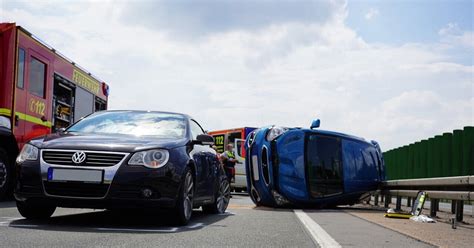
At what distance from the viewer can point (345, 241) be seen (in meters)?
6.23

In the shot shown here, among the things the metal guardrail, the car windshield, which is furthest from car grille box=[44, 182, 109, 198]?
the metal guardrail

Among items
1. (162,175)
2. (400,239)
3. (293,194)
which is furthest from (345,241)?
(293,194)

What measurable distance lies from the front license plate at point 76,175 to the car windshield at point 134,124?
1.18 meters

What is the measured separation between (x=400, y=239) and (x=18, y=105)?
7.04 meters

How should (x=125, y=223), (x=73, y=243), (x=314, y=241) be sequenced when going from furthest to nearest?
(x=125, y=223), (x=314, y=241), (x=73, y=243)

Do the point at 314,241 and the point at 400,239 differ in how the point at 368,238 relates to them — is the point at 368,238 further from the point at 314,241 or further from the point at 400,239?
the point at 314,241

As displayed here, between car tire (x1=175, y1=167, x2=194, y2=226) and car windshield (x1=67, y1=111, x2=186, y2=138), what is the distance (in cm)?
65

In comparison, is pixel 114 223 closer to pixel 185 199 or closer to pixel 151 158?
pixel 185 199

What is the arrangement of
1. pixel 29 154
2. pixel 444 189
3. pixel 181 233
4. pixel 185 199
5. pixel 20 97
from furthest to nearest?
pixel 20 97 → pixel 444 189 → pixel 185 199 → pixel 29 154 → pixel 181 233

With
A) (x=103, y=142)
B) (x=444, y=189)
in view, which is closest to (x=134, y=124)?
(x=103, y=142)

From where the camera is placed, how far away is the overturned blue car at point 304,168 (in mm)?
12859

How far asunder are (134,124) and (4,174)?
11.9 ft

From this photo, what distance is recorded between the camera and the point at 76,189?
672 centimetres

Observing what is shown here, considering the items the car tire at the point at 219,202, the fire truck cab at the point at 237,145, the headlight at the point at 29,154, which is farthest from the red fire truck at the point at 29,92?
the fire truck cab at the point at 237,145
